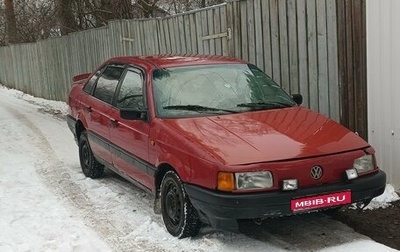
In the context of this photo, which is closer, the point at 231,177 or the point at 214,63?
the point at 231,177

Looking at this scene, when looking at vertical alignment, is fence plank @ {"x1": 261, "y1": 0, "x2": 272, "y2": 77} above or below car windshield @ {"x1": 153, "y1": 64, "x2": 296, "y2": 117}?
above

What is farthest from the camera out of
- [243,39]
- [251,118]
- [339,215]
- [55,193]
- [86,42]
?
[86,42]

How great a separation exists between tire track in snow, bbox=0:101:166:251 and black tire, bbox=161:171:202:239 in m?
0.25

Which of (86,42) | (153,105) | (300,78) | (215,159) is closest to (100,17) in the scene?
(86,42)

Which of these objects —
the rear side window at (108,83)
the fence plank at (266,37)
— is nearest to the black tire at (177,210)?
the rear side window at (108,83)

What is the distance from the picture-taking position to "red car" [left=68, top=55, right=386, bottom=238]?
14.0ft

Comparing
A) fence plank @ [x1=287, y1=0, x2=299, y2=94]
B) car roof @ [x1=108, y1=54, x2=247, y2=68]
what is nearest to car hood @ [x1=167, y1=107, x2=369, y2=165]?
car roof @ [x1=108, y1=54, x2=247, y2=68]

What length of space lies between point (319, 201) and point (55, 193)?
3.67 metres

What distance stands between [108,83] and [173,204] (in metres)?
2.42

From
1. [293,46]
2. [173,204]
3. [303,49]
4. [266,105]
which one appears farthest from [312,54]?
[173,204]

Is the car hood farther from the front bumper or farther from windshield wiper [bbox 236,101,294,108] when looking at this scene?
the front bumper

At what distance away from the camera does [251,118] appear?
5.11m

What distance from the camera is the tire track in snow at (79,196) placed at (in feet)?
16.2

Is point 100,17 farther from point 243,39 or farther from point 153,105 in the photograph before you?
point 153,105
